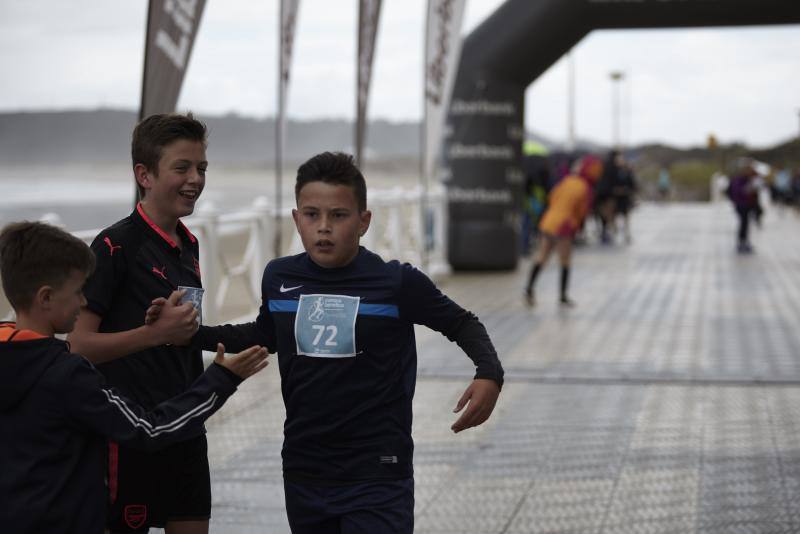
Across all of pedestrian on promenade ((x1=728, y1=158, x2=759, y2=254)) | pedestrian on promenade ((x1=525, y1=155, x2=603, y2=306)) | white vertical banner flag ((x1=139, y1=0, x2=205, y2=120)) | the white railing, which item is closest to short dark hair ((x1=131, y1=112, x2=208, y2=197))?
white vertical banner flag ((x1=139, y1=0, x2=205, y2=120))

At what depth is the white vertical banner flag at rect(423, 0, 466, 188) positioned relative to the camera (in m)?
14.5

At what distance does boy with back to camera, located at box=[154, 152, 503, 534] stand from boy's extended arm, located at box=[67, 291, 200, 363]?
0.28m

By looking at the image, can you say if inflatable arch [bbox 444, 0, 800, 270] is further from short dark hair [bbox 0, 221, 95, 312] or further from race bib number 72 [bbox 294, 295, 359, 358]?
short dark hair [bbox 0, 221, 95, 312]

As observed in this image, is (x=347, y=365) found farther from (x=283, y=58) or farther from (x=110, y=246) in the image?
(x=283, y=58)

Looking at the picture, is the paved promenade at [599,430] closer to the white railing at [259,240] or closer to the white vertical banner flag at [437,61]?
the white railing at [259,240]

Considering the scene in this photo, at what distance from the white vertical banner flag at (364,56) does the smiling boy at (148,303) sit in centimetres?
820

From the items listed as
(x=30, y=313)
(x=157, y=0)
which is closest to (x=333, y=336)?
(x=30, y=313)

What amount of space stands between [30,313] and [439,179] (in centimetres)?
1552

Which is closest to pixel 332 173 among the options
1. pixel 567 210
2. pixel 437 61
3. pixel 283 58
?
pixel 283 58

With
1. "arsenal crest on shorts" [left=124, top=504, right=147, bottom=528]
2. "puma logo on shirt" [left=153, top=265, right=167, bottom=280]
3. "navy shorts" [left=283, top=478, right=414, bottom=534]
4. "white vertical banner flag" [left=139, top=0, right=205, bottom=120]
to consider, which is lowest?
"arsenal crest on shorts" [left=124, top=504, right=147, bottom=528]

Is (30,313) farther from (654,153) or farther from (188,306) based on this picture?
(654,153)

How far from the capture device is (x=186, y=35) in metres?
6.24

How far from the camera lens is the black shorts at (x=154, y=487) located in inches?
131

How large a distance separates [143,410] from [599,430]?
4.75 metres
